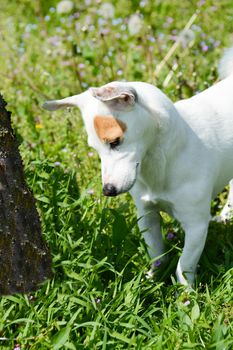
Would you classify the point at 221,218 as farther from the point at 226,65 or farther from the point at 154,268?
the point at 226,65

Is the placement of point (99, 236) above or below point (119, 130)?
below

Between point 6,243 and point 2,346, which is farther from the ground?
point 6,243

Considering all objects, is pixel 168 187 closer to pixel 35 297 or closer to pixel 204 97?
pixel 204 97

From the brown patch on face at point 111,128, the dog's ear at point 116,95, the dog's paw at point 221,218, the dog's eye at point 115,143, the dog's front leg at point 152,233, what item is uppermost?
the dog's ear at point 116,95

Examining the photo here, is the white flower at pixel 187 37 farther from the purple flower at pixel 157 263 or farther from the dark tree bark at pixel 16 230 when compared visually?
the dark tree bark at pixel 16 230

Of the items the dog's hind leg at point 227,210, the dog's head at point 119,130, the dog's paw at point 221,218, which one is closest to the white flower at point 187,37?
the dog's hind leg at point 227,210

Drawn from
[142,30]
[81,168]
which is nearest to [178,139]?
[81,168]

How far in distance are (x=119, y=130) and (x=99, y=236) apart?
2.58 ft

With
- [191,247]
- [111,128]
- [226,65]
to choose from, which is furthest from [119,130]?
[226,65]

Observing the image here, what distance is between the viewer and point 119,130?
2713 mm

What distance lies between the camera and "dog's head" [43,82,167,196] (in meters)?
2.71

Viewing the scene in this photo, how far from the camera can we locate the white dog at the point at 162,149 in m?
2.73

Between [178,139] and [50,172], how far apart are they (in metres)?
0.99

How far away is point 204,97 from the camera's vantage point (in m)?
3.36
